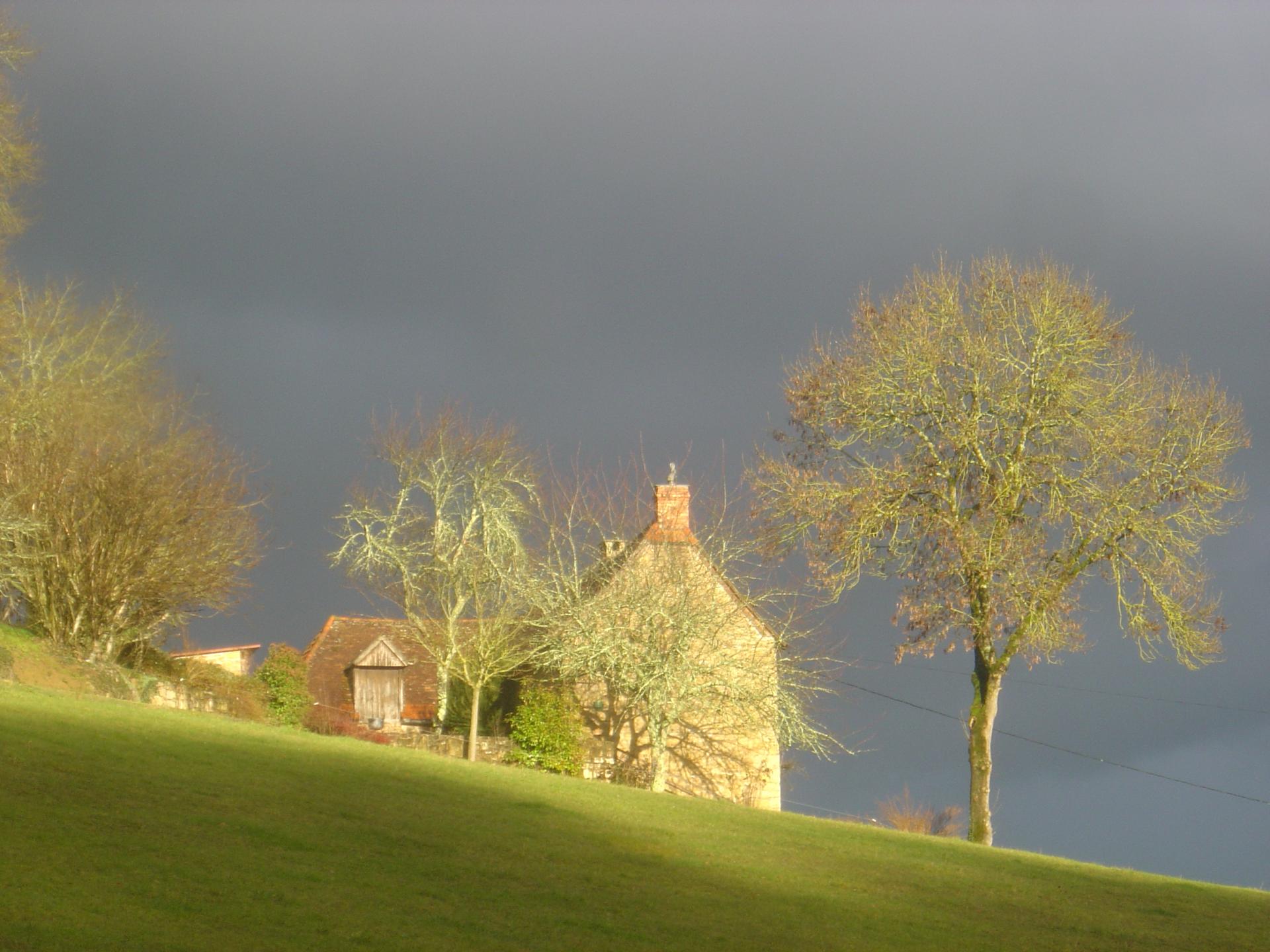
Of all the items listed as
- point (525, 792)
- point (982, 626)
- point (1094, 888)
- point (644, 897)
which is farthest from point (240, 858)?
point (982, 626)

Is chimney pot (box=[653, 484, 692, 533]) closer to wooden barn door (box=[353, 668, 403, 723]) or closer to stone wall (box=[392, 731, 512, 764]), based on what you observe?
stone wall (box=[392, 731, 512, 764])

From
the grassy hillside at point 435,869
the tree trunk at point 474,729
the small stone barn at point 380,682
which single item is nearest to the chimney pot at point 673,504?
the tree trunk at point 474,729

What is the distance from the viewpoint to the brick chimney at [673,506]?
130ft

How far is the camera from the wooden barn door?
158 ft

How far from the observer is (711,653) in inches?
1417

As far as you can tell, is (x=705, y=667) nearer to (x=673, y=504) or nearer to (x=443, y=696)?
(x=673, y=504)

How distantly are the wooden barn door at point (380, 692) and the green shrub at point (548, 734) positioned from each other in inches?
483

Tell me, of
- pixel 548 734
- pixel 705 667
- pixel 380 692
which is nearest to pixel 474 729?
pixel 548 734

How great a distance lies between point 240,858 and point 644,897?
4.42 metres

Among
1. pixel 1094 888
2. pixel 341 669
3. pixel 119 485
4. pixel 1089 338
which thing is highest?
pixel 1089 338

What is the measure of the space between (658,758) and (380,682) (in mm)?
16475

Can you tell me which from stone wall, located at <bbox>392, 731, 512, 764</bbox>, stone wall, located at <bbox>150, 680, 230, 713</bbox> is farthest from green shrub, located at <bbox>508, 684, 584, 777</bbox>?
stone wall, located at <bbox>150, 680, 230, 713</bbox>

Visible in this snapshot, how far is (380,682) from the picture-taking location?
48531 mm

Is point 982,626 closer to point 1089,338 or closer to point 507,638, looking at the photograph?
point 1089,338
